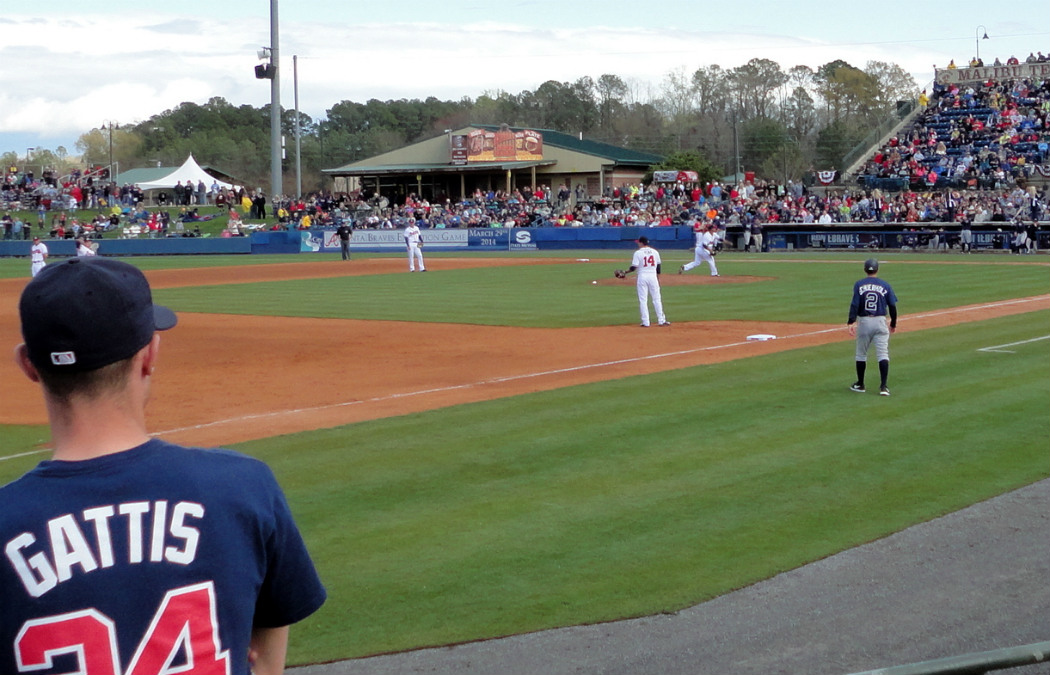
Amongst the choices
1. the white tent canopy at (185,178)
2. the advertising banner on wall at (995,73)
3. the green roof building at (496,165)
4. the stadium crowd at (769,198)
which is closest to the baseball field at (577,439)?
the stadium crowd at (769,198)

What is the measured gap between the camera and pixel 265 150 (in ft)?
371

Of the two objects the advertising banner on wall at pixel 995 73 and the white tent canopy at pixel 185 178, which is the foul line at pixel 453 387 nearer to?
the advertising banner on wall at pixel 995 73

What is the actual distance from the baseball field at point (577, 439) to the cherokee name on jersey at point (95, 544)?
4.40 meters

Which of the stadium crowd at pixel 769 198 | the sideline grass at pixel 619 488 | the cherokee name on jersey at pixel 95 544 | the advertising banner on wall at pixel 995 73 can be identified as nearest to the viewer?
the cherokee name on jersey at pixel 95 544

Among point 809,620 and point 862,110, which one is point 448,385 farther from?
point 862,110

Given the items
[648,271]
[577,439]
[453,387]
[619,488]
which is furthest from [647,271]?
[619,488]

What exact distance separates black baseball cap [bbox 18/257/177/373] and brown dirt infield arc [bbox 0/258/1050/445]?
10.2m

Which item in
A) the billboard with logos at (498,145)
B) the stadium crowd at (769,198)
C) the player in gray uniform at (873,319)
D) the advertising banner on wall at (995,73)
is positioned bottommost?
the player in gray uniform at (873,319)

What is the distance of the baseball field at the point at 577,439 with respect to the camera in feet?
25.4

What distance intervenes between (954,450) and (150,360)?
10359 mm

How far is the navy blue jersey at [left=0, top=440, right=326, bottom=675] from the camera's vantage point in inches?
90.4

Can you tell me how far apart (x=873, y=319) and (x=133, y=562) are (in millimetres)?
13526

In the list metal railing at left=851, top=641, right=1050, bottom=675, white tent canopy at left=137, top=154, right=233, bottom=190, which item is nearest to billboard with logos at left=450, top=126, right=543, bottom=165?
white tent canopy at left=137, top=154, right=233, bottom=190

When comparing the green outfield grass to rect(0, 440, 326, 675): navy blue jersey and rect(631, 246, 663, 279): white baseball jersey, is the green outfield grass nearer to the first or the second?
rect(631, 246, 663, 279): white baseball jersey
